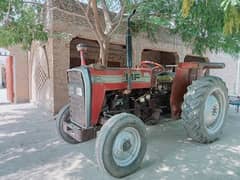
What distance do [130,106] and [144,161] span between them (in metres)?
0.97

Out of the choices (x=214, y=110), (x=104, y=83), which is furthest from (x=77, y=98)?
(x=214, y=110)

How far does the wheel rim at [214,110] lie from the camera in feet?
12.0

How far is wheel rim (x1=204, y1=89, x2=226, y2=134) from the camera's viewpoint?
3658mm

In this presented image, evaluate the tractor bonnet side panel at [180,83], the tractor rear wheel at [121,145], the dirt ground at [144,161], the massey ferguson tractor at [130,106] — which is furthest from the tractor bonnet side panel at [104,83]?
the tractor bonnet side panel at [180,83]

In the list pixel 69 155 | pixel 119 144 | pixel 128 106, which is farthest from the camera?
pixel 128 106

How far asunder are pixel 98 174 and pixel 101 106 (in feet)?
3.01

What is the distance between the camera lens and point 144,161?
9.97 ft

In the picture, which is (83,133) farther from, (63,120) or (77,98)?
(63,120)

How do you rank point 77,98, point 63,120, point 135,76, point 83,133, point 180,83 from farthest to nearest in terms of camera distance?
→ point 180,83 < point 63,120 < point 135,76 < point 77,98 < point 83,133

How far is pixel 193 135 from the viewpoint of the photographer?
3484mm

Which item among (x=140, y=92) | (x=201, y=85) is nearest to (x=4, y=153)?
(x=140, y=92)

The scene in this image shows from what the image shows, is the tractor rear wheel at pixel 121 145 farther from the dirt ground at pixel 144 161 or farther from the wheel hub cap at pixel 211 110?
the wheel hub cap at pixel 211 110

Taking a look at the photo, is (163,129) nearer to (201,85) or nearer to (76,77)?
(201,85)

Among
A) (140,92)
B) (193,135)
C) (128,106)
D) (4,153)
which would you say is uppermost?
(140,92)
